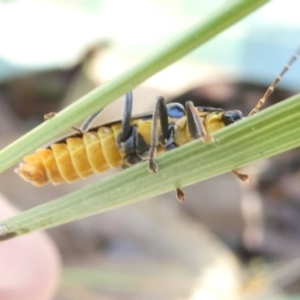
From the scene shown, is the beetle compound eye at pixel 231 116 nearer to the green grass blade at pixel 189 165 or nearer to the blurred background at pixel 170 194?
the green grass blade at pixel 189 165

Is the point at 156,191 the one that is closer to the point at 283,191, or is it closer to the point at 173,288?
the point at 173,288

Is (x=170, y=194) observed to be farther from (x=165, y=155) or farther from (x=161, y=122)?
(x=165, y=155)

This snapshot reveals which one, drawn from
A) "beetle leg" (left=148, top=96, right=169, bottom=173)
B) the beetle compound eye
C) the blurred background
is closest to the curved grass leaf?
"beetle leg" (left=148, top=96, right=169, bottom=173)

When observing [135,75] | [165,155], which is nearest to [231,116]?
[165,155]

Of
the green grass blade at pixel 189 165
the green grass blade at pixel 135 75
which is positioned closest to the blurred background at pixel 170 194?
the green grass blade at pixel 189 165

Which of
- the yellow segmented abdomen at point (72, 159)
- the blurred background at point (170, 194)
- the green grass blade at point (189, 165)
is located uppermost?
the blurred background at point (170, 194)

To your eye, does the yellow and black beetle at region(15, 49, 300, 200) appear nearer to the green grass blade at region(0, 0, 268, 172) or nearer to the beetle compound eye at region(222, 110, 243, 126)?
the beetle compound eye at region(222, 110, 243, 126)
